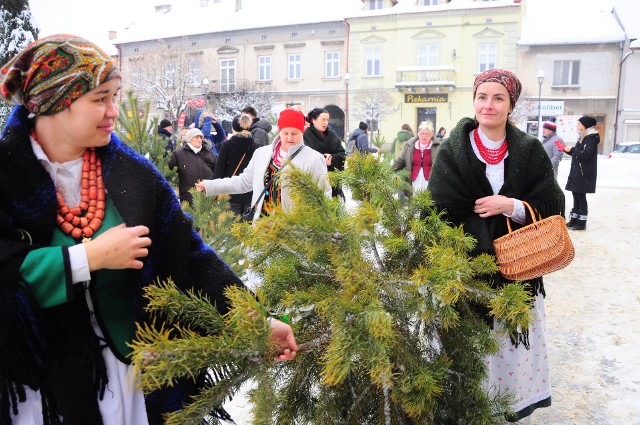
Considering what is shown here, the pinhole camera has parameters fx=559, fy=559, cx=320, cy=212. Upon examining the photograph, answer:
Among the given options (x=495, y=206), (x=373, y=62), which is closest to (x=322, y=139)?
(x=495, y=206)

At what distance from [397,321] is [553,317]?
13.6ft

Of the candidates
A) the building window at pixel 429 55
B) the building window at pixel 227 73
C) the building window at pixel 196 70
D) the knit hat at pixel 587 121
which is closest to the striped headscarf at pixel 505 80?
the knit hat at pixel 587 121

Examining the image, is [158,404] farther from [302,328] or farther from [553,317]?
[553,317]

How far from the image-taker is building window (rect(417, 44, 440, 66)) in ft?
117

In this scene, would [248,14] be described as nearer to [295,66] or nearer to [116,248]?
[295,66]

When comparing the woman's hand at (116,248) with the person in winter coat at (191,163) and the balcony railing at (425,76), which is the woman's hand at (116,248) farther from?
the balcony railing at (425,76)

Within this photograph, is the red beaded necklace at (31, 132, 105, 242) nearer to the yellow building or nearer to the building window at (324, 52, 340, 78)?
the yellow building

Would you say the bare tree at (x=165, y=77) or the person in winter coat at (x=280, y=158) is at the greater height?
the bare tree at (x=165, y=77)

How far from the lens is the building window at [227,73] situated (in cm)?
3969

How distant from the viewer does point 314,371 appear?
5.66 ft

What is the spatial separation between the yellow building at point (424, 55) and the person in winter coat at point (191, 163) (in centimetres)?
2941

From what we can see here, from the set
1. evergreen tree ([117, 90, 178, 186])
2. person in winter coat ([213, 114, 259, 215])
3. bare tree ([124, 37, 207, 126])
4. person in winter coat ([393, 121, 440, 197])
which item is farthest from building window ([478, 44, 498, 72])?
evergreen tree ([117, 90, 178, 186])

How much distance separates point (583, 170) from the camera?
982 cm

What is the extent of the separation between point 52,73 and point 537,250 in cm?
198
